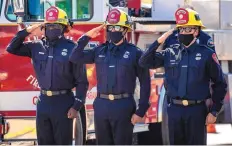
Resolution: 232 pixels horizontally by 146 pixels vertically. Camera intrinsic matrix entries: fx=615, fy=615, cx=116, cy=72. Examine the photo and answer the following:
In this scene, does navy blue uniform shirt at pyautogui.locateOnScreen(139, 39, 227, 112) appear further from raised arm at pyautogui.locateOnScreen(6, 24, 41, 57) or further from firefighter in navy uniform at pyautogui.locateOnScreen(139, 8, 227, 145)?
raised arm at pyautogui.locateOnScreen(6, 24, 41, 57)

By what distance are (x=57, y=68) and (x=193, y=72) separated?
130 centimetres

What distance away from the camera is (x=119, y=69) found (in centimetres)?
554

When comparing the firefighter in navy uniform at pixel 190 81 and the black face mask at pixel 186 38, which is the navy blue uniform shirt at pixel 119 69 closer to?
the firefighter in navy uniform at pixel 190 81

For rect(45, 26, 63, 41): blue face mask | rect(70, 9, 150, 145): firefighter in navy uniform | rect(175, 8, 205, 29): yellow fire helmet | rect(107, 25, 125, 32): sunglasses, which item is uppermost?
rect(175, 8, 205, 29): yellow fire helmet

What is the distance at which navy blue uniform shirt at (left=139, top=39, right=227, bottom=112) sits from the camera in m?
5.34

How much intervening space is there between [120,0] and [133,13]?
14.7 inches

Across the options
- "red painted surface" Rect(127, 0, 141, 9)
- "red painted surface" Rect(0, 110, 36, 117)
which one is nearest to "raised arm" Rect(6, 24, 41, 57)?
"red painted surface" Rect(0, 110, 36, 117)

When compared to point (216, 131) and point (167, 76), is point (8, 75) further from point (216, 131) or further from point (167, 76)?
point (216, 131)

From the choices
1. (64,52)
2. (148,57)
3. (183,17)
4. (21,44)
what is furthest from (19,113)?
(183,17)

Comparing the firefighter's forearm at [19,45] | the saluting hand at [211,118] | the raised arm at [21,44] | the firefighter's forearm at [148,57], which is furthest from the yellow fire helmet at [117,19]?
the saluting hand at [211,118]

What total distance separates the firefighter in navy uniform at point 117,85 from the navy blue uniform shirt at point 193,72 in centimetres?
22

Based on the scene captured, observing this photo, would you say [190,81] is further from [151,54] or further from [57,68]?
[57,68]

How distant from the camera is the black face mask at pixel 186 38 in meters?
5.40

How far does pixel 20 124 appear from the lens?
6645mm
